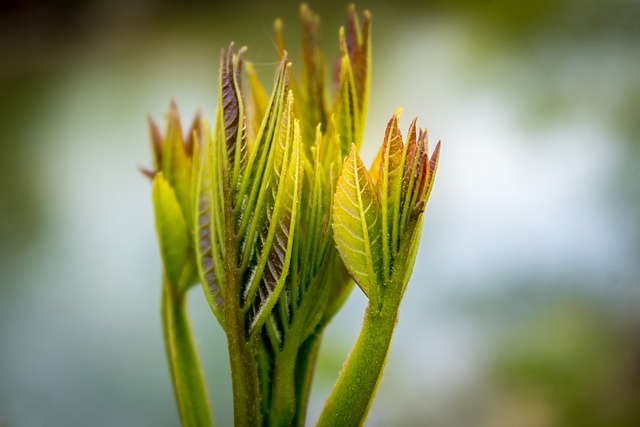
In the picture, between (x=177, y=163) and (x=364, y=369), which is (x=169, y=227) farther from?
(x=364, y=369)

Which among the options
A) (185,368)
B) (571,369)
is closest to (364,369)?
(185,368)

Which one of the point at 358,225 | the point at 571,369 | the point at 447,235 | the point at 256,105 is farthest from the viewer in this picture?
the point at 447,235

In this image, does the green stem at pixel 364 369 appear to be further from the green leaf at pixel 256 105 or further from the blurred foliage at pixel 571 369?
the blurred foliage at pixel 571 369

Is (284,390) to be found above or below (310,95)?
below

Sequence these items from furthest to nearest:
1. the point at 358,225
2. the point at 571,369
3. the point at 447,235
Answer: the point at 447,235 < the point at 571,369 < the point at 358,225

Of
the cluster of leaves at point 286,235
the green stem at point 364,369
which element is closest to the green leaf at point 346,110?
the cluster of leaves at point 286,235

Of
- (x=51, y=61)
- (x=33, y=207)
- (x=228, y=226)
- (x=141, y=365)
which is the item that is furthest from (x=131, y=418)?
(x=51, y=61)
